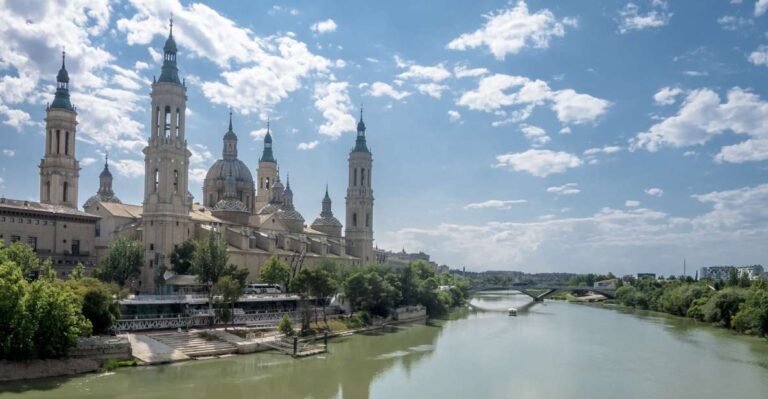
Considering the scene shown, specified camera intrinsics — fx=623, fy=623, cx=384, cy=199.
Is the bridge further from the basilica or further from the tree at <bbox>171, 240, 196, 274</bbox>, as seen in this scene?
the tree at <bbox>171, 240, 196, 274</bbox>

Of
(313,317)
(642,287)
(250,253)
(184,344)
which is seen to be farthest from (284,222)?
(642,287)

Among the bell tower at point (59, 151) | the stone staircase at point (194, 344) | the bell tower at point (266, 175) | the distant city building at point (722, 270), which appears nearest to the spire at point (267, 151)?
the bell tower at point (266, 175)

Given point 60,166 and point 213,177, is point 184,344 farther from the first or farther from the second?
point 213,177

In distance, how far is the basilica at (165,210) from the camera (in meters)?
42.6

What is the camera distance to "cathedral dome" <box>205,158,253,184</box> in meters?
65.8

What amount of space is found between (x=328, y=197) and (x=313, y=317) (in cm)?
3244

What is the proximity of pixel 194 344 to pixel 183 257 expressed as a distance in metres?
13.2

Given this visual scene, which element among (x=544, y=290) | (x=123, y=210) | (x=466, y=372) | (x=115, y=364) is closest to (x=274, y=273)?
(x=123, y=210)

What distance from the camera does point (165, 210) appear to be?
145 feet

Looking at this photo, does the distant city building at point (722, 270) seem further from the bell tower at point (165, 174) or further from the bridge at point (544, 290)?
the bell tower at point (165, 174)

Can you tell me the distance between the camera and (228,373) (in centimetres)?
2750

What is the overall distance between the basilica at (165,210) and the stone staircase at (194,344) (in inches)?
326

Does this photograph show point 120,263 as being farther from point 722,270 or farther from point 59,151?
point 722,270

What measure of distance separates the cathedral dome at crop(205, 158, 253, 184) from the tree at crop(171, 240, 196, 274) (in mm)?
22298
